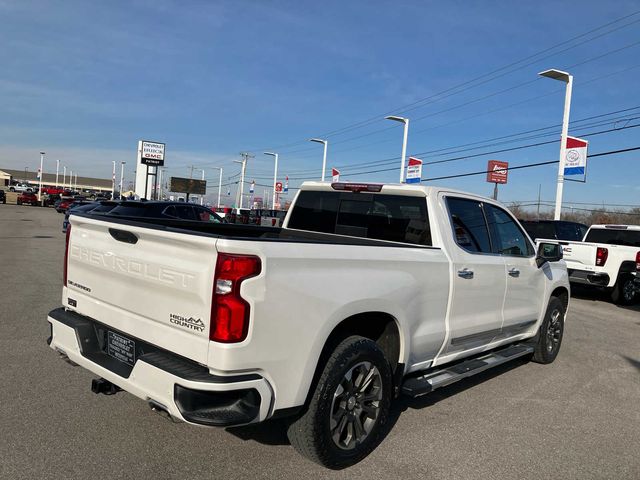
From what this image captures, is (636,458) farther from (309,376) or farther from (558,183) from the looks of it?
(558,183)

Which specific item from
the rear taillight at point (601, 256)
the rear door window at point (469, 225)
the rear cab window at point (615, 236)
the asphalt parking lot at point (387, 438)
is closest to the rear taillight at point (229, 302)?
the asphalt parking lot at point (387, 438)

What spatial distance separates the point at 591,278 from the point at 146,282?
11.1 meters

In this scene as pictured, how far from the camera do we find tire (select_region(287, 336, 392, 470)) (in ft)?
10.4

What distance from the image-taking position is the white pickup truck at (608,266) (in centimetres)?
1142

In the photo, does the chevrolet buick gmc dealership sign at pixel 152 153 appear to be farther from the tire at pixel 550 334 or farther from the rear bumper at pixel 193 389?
the rear bumper at pixel 193 389

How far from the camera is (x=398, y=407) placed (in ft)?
14.8

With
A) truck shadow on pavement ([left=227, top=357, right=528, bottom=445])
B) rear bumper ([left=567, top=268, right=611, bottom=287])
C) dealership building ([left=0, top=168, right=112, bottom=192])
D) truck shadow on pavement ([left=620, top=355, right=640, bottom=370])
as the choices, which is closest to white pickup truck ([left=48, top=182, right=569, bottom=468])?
truck shadow on pavement ([left=227, top=357, right=528, bottom=445])

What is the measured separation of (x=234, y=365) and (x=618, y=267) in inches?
Result: 444

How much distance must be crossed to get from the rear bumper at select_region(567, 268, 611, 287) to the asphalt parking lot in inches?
247

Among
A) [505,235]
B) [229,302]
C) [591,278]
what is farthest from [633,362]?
[229,302]

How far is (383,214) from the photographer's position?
464 cm

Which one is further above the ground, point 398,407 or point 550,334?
point 550,334

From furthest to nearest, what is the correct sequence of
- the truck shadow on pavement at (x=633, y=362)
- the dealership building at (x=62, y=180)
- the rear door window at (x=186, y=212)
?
the dealership building at (x=62, y=180), the rear door window at (x=186, y=212), the truck shadow on pavement at (x=633, y=362)

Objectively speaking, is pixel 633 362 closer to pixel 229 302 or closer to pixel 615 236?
pixel 229 302
